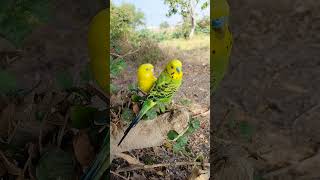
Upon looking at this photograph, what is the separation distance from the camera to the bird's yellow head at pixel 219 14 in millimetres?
663

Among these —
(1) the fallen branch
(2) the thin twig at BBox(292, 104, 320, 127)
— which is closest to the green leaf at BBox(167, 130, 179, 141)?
(1) the fallen branch

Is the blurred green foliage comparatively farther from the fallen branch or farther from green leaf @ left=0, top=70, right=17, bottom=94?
the fallen branch

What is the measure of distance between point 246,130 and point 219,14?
0.21 metres

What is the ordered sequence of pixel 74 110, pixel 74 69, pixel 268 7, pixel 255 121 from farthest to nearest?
pixel 268 7 → pixel 255 121 → pixel 74 69 → pixel 74 110

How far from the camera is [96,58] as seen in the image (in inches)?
24.3

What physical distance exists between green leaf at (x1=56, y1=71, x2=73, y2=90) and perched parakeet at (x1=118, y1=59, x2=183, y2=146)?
0.10 meters

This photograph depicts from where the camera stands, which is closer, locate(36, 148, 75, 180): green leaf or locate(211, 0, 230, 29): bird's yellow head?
locate(36, 148, 75, 180): green leaf

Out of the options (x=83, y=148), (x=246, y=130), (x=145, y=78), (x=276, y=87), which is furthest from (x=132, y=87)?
(x=276, y=87)

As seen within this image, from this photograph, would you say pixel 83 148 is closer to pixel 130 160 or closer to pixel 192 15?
pixel 130 160

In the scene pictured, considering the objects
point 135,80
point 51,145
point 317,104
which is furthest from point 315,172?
point 51,145

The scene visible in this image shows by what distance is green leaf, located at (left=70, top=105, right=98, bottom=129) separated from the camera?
518 millimetres

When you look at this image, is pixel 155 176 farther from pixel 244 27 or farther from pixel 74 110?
pixel 244 27

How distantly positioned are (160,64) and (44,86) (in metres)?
0.17

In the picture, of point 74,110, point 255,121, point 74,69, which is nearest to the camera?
point 74,110
